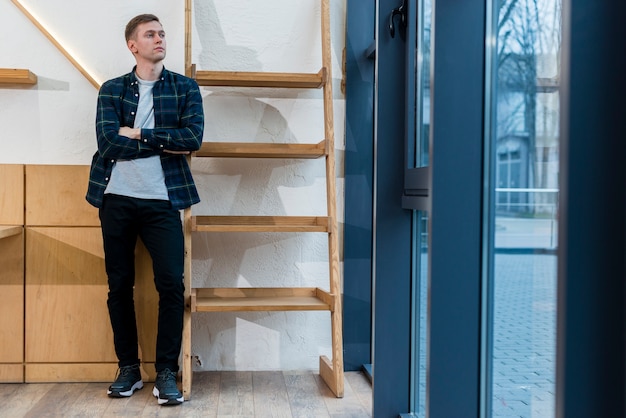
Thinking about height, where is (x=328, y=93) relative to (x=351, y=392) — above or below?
above

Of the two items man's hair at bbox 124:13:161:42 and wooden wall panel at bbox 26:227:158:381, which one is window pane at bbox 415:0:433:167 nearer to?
man's hair at bbox 124:13:161:42

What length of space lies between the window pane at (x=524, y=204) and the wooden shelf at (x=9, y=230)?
2.00 m

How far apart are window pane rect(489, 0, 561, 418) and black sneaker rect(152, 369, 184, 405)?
1.47 meters

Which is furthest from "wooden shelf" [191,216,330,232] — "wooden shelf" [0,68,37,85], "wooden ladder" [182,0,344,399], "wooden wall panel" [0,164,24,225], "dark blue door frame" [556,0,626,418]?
"dark blue door frame" [556,0,626,418]

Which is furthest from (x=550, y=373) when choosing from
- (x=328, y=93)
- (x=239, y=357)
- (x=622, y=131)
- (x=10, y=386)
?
(x=10, y=386)

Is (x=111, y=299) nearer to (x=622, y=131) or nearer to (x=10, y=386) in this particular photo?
(x=10, y=386)

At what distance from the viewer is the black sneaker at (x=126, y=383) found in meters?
3.12

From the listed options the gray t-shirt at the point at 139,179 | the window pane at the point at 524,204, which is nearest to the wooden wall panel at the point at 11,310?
the gray t-shirt at the point at 139,179

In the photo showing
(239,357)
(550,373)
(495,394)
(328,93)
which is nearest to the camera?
(550,373)

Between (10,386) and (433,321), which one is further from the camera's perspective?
(10,386)

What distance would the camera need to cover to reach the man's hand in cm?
304

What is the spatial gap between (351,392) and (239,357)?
2.12ft

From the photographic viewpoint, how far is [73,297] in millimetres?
3381

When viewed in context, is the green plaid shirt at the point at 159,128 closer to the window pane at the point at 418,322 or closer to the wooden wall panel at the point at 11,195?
the wooden wall panel at the point at 11,195
